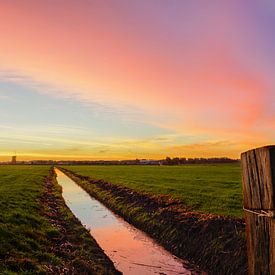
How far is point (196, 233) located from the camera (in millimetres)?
16641

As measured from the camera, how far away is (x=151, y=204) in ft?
84.8

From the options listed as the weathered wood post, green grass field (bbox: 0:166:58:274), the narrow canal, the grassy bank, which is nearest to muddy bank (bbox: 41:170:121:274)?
the grassy bank

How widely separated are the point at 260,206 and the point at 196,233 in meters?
14.8

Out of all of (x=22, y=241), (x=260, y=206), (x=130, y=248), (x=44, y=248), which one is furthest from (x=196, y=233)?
(x=260, y=206)

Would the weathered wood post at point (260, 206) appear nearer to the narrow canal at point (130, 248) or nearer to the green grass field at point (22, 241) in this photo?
the green grass field at point (22, 241)

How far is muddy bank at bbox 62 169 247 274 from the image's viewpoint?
522 inches

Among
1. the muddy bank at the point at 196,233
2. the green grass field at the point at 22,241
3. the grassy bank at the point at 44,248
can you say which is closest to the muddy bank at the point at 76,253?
the grassy bank at the point at 44,248

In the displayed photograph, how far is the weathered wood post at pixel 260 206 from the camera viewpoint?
7.95 ft

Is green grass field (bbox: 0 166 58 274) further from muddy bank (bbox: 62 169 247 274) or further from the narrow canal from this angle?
muddy bank (bbox: 62 169 247 274)

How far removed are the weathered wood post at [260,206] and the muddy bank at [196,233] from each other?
1013 centimetres

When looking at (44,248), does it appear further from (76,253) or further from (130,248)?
(130,248)

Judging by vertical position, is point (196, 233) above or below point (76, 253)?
above

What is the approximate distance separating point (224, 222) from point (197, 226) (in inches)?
60.9

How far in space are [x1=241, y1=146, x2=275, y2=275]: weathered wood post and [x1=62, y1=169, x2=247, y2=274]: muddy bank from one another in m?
10.1
